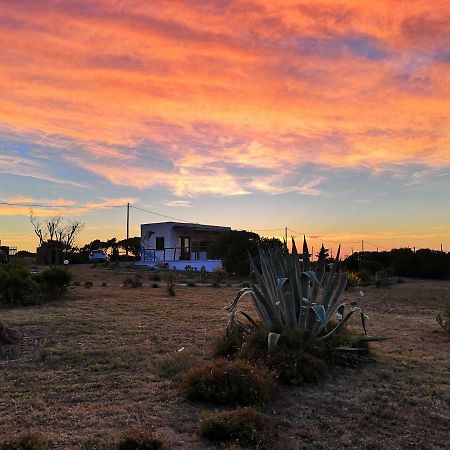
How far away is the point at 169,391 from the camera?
17.1ft

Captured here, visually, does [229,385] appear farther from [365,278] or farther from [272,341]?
[365,278]

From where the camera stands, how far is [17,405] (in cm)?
482

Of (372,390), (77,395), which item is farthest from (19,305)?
(372,390)

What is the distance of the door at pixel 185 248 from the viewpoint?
44.3 metres

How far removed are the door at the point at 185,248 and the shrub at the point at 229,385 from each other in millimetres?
37905

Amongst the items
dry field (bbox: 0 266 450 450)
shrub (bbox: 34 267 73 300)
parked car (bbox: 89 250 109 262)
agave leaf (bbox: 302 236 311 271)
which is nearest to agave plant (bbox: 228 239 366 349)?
agave leaf (bbox: 302 236 311 271)

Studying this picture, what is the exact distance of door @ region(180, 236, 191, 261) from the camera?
4426cm

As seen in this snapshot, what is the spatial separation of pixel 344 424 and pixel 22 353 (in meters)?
4.62

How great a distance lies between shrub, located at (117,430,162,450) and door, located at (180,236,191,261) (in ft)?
128

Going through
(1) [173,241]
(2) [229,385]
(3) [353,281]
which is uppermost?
(1) [173,241]

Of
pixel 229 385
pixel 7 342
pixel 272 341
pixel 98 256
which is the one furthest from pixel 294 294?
pixel 98 256

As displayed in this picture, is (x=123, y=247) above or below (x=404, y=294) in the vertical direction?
above

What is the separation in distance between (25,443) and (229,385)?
188cm

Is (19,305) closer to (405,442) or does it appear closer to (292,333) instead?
(292,333)
